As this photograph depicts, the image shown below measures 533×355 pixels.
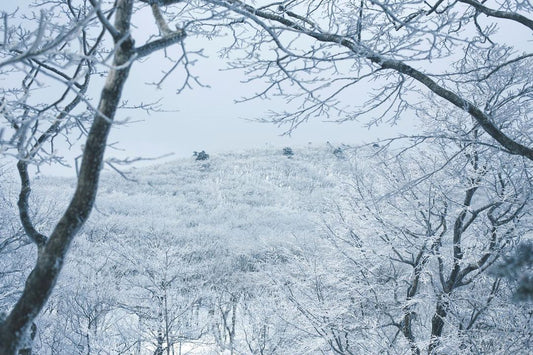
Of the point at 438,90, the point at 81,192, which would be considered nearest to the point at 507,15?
the point at 438,90

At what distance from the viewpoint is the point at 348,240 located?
23.5 ft

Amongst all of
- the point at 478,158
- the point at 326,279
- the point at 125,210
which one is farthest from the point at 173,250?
the point at 125,210

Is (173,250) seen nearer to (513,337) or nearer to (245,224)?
(513,337)

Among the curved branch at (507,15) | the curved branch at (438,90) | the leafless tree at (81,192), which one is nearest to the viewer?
the leafless tree at (81,192)

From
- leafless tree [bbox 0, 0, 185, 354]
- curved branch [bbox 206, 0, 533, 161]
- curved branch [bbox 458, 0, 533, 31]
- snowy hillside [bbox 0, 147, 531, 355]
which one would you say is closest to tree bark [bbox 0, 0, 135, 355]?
leafless tree [bbox 0, 0, 185, 354]

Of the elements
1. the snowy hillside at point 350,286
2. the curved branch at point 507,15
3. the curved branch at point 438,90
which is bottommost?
the snowy hillside at point 350,286

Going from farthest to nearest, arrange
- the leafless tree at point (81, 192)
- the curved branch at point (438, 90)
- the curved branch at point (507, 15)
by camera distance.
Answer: the curved branch at point (507, 15)
the curved branch at point (438, 90)
the leafless tree at point (81, 192)

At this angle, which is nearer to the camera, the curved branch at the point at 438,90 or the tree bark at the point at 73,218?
the tree bark at the point at 73,218

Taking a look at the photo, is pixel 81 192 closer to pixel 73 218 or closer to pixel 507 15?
pixel 73 218

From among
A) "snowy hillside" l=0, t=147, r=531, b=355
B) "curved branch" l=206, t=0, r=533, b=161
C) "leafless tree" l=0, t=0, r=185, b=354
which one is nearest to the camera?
"leafless tree" l=0, t=0, r=185, b=354

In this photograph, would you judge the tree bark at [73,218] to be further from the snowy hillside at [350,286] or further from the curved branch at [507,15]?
the curved branch at [507,15]

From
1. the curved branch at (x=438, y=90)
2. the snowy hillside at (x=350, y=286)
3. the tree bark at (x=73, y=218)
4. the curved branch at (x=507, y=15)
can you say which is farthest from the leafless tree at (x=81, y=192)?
the curved branch at (x=507, y=15)

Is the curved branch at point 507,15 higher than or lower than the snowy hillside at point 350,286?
higher

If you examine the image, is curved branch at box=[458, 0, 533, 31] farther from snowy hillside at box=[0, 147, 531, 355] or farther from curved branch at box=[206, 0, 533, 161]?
snowy hillside at box=[0, 147, 531, 355]
